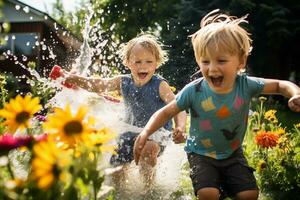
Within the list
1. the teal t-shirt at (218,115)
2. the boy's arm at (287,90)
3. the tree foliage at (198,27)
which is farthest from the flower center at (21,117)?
the tree foliage at (198,27)

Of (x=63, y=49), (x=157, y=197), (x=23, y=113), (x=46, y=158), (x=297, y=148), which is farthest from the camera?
(x=63, y=49)

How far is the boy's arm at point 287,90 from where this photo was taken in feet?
7.33

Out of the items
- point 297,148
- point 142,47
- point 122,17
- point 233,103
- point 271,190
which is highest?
point 122,17

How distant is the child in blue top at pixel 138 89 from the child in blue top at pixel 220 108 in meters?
0.92

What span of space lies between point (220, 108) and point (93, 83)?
1.46 meters

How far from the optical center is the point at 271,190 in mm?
3939

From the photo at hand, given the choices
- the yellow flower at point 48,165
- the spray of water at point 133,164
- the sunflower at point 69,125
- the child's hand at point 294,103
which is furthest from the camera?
the spray of water at point 133,164

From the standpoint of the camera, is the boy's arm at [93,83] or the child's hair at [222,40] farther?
the boy's arm at [93,83]

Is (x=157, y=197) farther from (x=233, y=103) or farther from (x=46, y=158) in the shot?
(x=46, y=158)

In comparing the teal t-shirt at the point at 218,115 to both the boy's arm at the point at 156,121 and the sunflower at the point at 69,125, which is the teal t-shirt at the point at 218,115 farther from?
the sunflower at the point at 69,125

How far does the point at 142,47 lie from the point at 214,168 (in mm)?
1586

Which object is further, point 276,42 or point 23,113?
point 276,42

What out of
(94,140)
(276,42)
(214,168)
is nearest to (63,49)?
(276,42)

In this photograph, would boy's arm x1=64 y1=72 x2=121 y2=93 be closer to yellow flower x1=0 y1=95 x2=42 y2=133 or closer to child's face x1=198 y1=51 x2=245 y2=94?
child's face x1=198 y1=51 x2=245 y2=94
